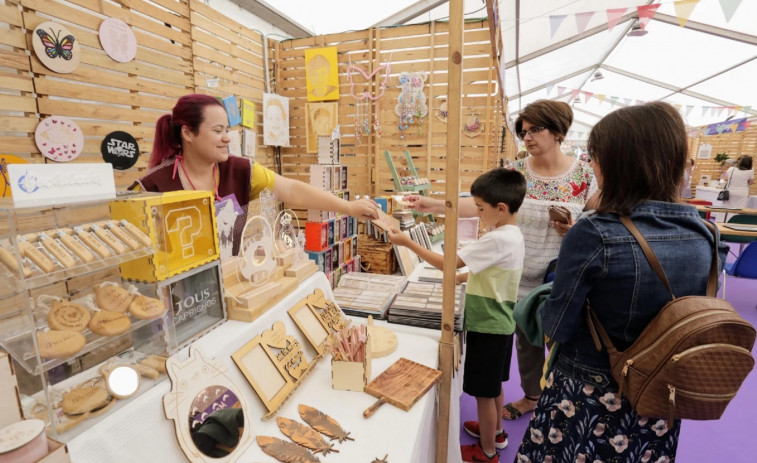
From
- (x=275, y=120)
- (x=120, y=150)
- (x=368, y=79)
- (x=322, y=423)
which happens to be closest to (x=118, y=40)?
(x=120, y=150)

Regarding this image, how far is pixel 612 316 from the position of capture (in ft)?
3.50

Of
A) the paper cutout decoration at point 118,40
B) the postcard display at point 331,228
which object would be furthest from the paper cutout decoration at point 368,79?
the paper cutout decoration at point 118,40

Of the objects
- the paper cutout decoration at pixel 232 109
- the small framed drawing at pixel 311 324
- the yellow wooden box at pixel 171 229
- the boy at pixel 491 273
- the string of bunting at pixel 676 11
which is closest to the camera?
the yellow wooden box at pixel 171 229

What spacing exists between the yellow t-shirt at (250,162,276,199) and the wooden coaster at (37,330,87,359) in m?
1.13

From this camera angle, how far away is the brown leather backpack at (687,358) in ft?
3.00

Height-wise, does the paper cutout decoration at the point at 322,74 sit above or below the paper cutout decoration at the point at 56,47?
above

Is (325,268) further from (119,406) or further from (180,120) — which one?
(119,406)

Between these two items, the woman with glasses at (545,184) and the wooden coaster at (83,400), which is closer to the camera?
the wooden coaster at (83,400)

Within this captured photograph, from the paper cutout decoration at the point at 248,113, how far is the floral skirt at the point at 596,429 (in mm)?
4881

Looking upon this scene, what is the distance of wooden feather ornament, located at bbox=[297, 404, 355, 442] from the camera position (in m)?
1.06

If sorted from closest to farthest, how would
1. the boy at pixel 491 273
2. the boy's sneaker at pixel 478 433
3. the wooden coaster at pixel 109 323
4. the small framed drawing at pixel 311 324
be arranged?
1. the wooden coaster at pixel 109 323
2. the small framed drawing at pixel 311 324
3. the boy at pixel 491 273
4. the boy's sneaker at pixel 478 433

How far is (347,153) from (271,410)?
4.52m

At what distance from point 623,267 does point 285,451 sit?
1.06 meters

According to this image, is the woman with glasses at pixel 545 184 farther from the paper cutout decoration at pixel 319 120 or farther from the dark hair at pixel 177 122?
the paper cutout decoration at pixel 319 120
